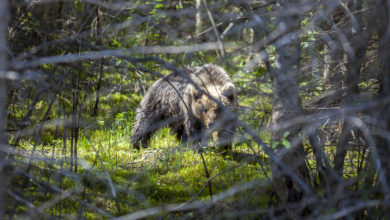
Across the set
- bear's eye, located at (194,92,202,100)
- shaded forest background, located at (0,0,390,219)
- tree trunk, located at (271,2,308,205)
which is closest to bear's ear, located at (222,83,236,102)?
bear's eye, located at (194,92,202,100)

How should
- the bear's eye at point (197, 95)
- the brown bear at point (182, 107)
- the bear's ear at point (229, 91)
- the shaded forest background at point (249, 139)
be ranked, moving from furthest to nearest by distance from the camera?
1. the bear's eye at point (197, 95)
2. the brown bear at point (182, 107)
3. the bear's ear at point (229, 91)
4. the shaded forest background at point (249, 139)

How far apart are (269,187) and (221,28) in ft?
35.3

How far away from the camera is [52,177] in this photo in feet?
13.5

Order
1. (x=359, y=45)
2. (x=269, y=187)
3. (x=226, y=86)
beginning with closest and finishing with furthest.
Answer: (x=359, y=45) → (x=269, y=187) → (x=226, y=86)

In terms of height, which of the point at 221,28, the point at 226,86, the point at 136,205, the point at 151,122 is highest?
the point at 221,28

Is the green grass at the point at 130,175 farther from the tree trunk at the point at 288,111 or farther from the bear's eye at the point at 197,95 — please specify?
the bear's eye at the point at 197,95

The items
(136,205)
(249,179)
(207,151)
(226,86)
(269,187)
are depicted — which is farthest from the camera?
(226,86)

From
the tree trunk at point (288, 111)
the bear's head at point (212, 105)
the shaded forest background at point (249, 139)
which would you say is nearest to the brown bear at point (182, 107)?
the bear's head at point (212, 105)

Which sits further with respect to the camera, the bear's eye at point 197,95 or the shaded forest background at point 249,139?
the bear's eye at point 197,95

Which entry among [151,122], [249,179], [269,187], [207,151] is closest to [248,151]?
[207,151]

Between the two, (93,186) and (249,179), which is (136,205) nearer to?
(93,186)

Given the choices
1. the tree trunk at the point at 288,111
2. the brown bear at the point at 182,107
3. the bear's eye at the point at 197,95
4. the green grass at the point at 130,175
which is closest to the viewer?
the tree trunk at the point at 288,111

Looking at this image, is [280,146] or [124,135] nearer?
[280,146]

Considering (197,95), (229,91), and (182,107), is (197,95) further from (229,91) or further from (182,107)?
(229,91)
